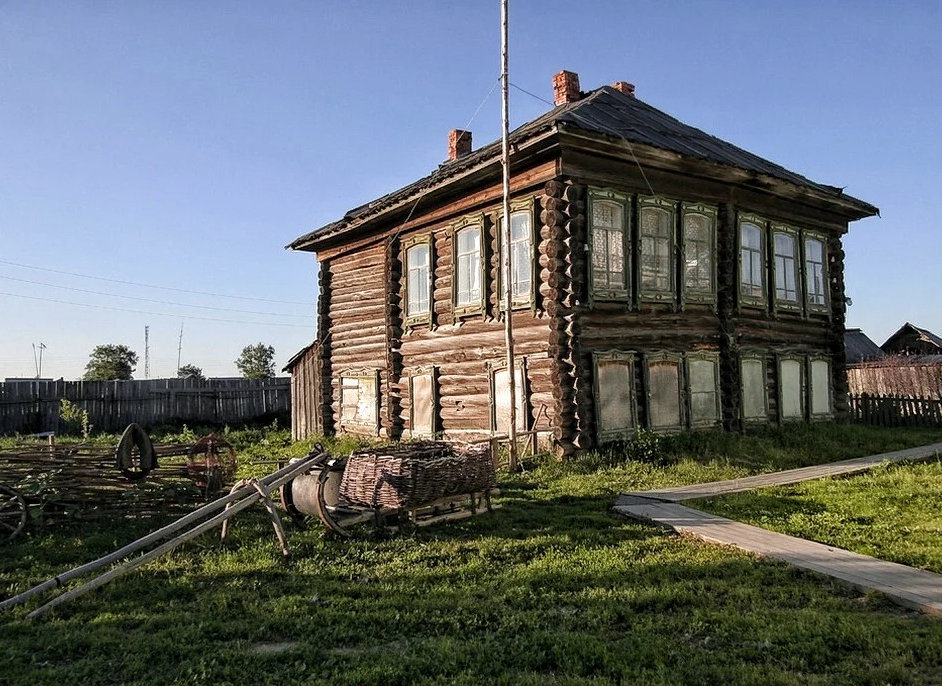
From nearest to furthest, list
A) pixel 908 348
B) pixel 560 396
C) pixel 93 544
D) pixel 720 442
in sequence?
1. pixel 93 544
2. pixel 560 396
3. pixel 720 442
4. pixel 908 348

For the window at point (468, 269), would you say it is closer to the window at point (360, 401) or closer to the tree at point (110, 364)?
the window at point (360, 401)

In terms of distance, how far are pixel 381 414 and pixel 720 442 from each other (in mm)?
8300

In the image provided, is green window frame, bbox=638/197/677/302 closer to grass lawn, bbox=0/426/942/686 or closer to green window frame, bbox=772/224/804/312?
green window frame, bbox=772/224/804/312

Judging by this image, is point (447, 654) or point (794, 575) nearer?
point (447, 654)

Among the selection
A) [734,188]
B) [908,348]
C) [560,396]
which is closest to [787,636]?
[560,396]

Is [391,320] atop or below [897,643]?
atop

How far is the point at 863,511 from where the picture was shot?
358 inches

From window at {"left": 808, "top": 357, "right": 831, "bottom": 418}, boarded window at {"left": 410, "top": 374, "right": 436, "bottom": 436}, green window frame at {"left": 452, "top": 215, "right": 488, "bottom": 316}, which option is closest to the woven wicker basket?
green window frame at {"left": 452, "top": 215, "right": 488, "bottom": 316}

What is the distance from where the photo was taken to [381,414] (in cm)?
1866

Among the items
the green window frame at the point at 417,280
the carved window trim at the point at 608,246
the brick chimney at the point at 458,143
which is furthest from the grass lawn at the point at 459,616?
the brick chimney at the point at 458,143

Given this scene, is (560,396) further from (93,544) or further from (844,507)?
(93,544)

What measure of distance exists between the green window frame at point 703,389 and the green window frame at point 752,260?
1.82m

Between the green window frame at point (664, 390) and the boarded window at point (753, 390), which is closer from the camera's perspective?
the green window frame at point (664, 390)

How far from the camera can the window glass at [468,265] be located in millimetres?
15586
